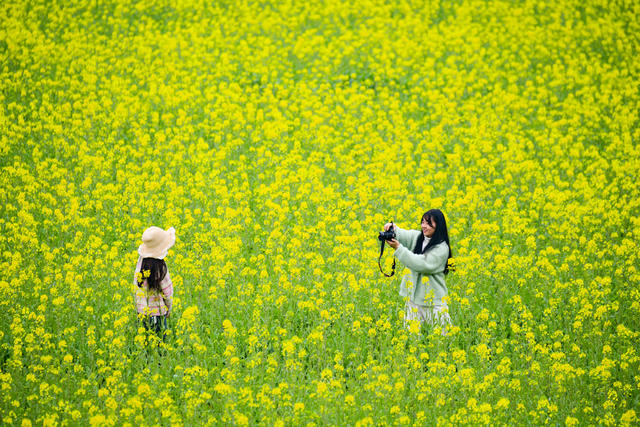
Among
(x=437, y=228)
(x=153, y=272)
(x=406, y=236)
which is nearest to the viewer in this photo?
(x=153, y=272)

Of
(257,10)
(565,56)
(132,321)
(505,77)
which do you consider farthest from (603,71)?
(132,321)

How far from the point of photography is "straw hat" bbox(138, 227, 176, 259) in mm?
6191

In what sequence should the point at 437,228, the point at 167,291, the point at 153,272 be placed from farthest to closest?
1. the point at 437,228
2. the point at 167,291
3. the point at 153,272

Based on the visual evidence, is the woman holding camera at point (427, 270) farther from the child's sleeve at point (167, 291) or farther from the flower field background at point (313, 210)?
the child's sleeve at point (167, 291)

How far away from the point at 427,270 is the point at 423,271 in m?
0.04

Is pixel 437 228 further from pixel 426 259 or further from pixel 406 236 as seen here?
pixel 406 236

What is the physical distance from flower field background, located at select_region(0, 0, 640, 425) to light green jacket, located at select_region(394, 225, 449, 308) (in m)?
0.40

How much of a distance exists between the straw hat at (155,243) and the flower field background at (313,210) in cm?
61

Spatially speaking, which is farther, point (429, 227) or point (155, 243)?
point (429, 227)

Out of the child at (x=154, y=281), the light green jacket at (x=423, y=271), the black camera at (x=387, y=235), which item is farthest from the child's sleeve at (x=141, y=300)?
the light green jacket at (x=423, y=271)

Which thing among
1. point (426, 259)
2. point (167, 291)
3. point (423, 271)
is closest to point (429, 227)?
point (426, 259)

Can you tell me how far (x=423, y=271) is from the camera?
6.41 metres

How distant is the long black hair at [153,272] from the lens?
20.2ft

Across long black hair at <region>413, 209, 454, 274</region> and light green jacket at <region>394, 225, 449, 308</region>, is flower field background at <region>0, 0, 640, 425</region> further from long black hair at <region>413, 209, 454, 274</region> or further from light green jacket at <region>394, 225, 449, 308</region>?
long black hair at <region>413, 209, 454, 274</region>
